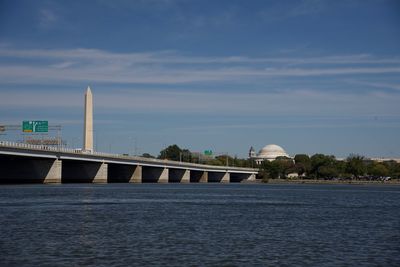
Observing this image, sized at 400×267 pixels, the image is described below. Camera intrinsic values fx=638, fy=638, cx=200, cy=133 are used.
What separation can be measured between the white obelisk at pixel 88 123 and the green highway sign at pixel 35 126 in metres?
17.4

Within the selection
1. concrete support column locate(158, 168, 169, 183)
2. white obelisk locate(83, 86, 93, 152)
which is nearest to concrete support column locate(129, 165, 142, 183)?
concrete support column locate(158, 168, 169, 183)

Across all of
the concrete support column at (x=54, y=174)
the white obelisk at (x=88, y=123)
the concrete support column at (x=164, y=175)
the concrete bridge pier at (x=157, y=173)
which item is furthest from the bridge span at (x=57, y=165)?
the concrete bridge pier at (x=157, y=173)

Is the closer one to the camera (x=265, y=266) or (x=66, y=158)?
(x=265, y=266)

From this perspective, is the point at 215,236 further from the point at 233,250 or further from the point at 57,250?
the point at 57,250

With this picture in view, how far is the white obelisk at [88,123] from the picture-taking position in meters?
158

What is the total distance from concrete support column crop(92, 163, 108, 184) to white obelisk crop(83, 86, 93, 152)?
9755 mm

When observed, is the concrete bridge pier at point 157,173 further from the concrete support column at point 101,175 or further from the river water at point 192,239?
the river water at point 192,239

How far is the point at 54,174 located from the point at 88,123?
2760 cm

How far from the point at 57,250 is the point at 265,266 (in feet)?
34.0

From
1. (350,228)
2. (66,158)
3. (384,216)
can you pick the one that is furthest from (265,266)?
(66,158)

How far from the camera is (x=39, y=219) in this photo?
157 ft

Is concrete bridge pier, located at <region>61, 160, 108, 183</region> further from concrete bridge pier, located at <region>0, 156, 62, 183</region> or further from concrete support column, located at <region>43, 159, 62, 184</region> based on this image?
concrete support column, located at <region>43, 159, 62, 184</region>

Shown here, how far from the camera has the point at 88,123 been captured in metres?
159

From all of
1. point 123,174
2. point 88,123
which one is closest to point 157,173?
point 123,174
